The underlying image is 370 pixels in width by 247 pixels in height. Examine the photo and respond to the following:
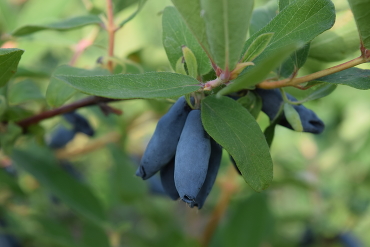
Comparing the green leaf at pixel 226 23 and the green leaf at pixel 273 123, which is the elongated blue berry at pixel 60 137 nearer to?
the green leaf at pixel 273 123

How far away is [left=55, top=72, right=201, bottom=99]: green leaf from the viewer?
0.52 meters

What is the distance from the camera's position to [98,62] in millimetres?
835

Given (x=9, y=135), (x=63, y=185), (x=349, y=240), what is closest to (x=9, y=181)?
(x=63, y=185)

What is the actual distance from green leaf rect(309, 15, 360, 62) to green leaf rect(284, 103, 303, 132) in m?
0.16

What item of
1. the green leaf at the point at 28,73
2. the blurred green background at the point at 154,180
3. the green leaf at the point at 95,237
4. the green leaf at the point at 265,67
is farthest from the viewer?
the green leaf at the point at 95,237

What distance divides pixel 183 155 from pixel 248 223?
0.89 meters

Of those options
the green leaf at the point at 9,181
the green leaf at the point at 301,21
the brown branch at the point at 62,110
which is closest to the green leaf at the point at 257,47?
the green leaf at the point at 301,21

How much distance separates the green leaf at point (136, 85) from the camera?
1.70ft

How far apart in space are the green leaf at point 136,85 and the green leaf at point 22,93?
0.34 meters

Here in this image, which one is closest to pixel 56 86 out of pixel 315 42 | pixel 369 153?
pixel 315 42

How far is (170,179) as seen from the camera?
A: 65 cm

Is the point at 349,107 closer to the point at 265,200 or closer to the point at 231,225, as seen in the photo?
the point at 265,200

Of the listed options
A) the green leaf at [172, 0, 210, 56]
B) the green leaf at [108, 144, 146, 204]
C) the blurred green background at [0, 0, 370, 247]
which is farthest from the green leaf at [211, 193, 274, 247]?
the green leaf at [172, 0, 210, 56]

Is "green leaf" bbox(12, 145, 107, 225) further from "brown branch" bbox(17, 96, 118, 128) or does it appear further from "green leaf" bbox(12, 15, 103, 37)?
"green leaf" bbox(12, 15, 103, 37)
